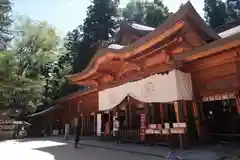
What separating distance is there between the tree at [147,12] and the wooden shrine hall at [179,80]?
19.4 m

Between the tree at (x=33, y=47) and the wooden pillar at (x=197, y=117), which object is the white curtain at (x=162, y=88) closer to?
the wooden pillar at (x=197, y=117)

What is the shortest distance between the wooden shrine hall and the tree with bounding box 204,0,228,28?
21.5 meters

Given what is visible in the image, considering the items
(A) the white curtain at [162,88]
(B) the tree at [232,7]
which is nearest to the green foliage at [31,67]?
(A) the white curtain at [162,88]

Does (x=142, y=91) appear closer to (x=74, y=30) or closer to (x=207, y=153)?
(x=207, y=153)

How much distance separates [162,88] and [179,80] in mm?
772

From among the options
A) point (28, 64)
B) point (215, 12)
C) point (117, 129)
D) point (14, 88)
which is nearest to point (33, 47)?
point (28, 64)

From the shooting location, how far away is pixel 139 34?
1252cm

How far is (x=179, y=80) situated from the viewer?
293 inches

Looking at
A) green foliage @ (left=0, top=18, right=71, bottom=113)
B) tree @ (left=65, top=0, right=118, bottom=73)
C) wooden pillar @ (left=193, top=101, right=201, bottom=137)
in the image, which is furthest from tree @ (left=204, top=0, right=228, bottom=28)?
wooden pillar @ (left=193, top=101, right=201, bottom=137)

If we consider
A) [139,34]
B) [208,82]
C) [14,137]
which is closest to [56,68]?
[14,137]

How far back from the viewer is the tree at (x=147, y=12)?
2864cm

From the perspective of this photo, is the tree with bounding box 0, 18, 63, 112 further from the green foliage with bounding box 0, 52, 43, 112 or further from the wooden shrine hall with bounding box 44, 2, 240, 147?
the wooden shrine hall with bounding box 44, 2, 240, 147

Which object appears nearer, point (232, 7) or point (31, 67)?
point (31, 67)

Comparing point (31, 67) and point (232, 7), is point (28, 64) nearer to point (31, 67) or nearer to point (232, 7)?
point (31, 67)
